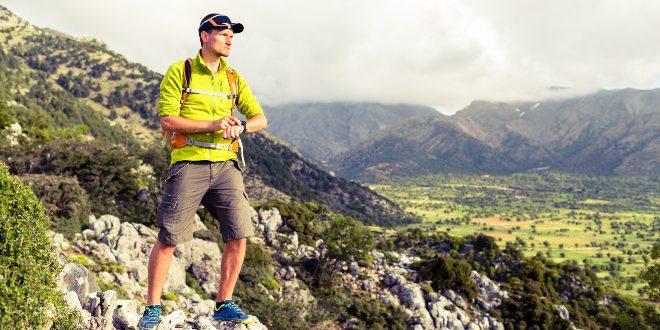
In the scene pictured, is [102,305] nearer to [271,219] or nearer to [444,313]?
[444,313]

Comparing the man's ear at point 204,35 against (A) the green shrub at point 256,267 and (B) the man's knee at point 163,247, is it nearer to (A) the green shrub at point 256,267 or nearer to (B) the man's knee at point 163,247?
(B) the man's knee at point 163,247

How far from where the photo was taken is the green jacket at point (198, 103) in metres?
5.43

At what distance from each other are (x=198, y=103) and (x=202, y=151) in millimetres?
621

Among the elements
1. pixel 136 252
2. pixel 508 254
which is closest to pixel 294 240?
pixel 136 252

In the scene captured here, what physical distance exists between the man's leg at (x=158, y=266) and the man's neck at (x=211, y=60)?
241 cm

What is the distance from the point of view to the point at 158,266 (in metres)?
5.75

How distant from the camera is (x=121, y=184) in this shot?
37281 mm

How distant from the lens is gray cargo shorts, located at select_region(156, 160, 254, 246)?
5559mm

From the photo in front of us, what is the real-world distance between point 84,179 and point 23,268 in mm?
34716

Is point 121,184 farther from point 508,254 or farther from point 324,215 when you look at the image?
point 508,254

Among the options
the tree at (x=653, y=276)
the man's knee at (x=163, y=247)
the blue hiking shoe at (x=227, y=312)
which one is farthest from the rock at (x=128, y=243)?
the tree at (x=653, y=276)

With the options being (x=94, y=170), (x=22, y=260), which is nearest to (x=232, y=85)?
(x=22, y=260)

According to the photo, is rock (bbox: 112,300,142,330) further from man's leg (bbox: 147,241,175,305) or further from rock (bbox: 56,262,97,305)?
man's leg (bbox: 147,241,175,305)

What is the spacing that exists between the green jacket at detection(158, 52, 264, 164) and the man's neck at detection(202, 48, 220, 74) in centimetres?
7
